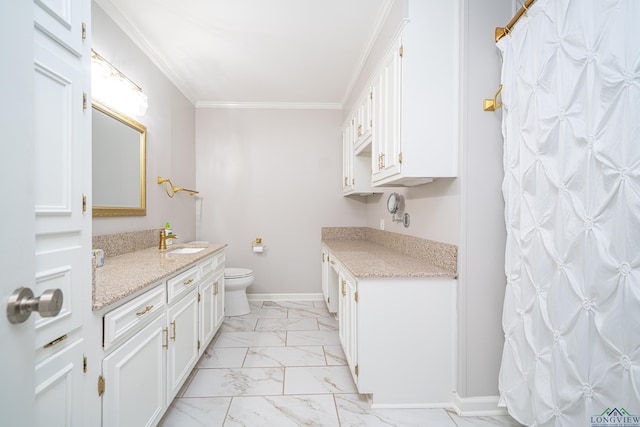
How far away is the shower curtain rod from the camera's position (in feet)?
4.32

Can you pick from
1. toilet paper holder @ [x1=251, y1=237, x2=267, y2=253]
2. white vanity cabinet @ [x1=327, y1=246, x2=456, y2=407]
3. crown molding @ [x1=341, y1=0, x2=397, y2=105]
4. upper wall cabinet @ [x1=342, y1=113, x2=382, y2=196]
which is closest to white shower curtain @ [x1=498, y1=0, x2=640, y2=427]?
white vanity cabinet @ [x1=327, y1=246, x2=456, y2=407]

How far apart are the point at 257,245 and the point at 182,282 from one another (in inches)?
73.6

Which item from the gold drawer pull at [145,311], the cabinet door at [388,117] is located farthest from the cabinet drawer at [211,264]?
the cabinet door at [388,117]

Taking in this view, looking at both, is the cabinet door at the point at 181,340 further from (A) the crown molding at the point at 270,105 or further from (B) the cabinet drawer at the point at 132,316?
(A) the crown molding at the point at 270,105

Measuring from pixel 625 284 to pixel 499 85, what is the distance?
3.69 feet

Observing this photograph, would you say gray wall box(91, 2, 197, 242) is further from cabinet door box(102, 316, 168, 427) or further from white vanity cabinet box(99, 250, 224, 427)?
cabinet door box(102, 316, 168, 427)

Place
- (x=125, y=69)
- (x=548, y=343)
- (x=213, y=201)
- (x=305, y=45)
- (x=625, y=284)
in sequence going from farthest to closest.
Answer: (x=213, y=201) < (x=305, y=45) < (x=125, y=69) < (x=548, y=343) < (x=625, y=284)

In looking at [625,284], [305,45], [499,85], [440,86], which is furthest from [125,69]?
[625,284]

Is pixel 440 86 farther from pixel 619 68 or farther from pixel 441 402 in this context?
pixel 441 402

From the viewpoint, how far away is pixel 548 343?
4.06 feet

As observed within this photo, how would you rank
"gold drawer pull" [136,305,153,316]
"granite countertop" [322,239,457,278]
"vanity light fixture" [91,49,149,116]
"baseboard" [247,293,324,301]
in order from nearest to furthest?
"gold drawer pull" [136,305,153,316], "granite countertop" [322,239,457,278], "vanity light fixture" [91,49,149,116], "baseboard" [247,293,324,301]

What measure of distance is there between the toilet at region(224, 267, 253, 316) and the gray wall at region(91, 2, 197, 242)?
732mm

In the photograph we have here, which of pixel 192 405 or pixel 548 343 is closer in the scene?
pixel 548 343

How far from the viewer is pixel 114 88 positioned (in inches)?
78.2
